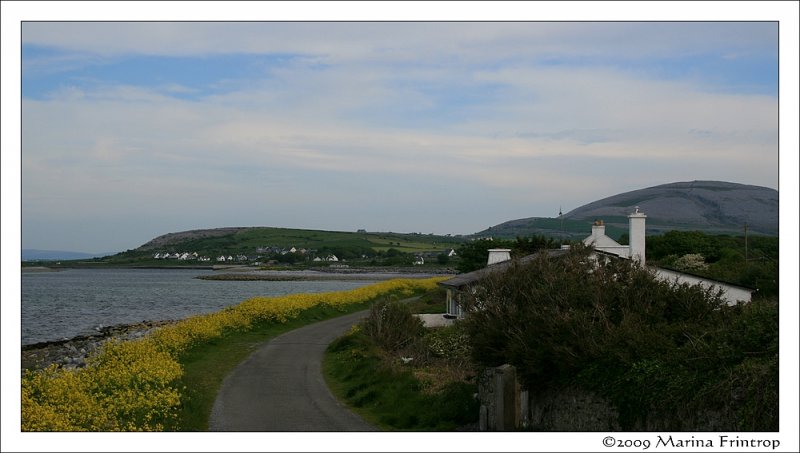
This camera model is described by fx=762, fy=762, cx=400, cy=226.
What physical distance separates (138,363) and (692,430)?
14717mm

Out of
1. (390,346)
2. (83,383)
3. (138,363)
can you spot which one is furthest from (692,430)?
(390,346)

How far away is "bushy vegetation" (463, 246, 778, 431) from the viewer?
10.2 m

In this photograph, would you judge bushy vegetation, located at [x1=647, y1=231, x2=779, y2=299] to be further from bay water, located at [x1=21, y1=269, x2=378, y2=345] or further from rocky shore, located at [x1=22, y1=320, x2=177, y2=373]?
bay water, located at [x1=21, y1=269, x2=378, y2=345]

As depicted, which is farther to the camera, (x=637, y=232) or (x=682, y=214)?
(x=682, y=214)

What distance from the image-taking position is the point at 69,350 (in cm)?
3369

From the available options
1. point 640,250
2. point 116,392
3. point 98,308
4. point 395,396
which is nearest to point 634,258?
point 640,250

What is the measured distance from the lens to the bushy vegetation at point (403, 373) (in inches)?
611

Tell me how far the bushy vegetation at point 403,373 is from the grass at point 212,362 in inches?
125

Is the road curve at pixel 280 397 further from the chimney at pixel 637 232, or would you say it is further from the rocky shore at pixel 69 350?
the chimney at pixel 637 232

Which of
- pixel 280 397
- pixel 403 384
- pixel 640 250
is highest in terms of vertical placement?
pixel 640 250

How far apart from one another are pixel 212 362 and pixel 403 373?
7.66 meters

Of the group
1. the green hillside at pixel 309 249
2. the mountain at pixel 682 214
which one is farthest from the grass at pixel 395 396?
Result: the green hillside at pixel 309 249

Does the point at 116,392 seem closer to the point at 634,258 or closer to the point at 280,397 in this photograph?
the point at 280,397

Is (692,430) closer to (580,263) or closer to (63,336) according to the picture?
(580,263)
